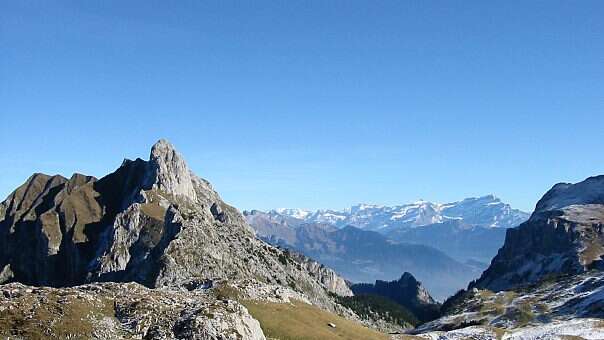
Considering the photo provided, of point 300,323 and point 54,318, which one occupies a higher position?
point 54,318

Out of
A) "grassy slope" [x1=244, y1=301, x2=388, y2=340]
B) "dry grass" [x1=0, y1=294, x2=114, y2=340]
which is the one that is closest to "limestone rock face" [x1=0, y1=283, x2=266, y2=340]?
"dry grass" [x1=0, y1=294, x2=114, y2=340]

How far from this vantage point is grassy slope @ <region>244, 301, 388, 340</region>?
87.6 meters

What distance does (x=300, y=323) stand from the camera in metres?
93.2

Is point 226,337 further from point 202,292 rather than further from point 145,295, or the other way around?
point 202,292

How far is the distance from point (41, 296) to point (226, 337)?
24.9 metres

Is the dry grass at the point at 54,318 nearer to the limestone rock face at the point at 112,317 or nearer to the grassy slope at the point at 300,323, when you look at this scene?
the limestone rock face at the point at 112,317

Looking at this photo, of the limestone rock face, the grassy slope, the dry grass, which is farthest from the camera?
the grassy slope

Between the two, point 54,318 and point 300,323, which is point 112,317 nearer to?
point 54,318

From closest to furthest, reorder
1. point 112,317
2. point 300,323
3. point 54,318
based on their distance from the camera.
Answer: point 54,318, point 112,317, point 300,323

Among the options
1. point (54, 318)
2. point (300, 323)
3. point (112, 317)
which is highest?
point (54, 318)

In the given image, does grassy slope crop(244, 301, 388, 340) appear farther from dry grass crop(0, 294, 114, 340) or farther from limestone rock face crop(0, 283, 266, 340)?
dry grass crop(0, 294, 114, 340)


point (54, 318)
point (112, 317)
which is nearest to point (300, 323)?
point (112, 317)

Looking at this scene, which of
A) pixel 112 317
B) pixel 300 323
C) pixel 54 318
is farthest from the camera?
pixel 300 323

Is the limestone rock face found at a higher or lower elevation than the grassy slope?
higher
